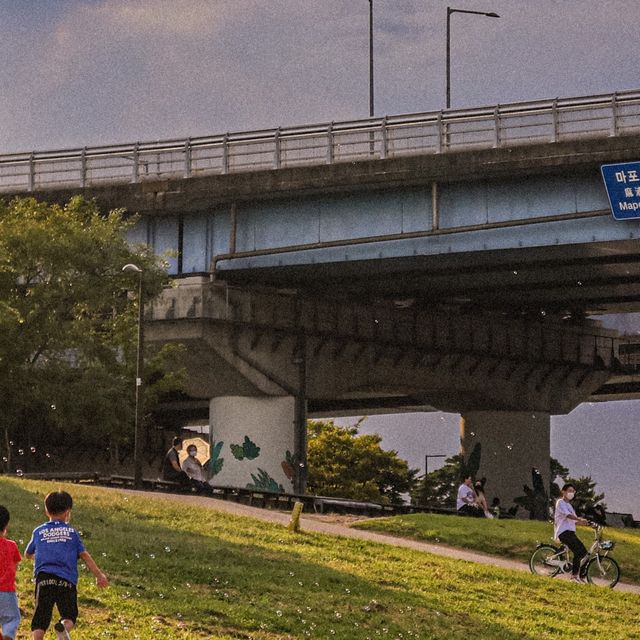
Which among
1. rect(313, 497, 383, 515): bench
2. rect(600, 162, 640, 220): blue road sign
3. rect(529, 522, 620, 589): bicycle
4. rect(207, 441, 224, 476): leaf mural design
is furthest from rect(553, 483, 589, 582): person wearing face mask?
rect(207, 441, 224, 476): leaf mural design

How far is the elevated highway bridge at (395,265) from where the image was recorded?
52.2 m

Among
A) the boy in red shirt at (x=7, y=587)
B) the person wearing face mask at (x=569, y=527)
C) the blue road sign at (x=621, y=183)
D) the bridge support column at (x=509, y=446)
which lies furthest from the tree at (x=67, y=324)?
the boy in red shirt at (x=7, y=587)

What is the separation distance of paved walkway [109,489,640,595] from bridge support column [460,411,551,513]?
36.9 metres

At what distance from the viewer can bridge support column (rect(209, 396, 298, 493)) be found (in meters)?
64.8

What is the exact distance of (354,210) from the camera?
56344 mm

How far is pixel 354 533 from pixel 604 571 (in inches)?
274

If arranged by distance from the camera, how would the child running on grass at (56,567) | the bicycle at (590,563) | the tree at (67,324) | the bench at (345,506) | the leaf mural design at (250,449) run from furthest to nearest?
the leaf mural design at (250,449) < the tree at (67,324) < the bench at (345,506) < the bicycle at (590,563) < the child running on grass at (56,567)

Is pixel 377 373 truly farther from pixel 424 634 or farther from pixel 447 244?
pixel 424 634

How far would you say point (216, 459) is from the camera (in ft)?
218

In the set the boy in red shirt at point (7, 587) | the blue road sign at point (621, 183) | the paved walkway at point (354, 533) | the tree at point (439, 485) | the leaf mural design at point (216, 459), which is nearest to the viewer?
the boy in red shirt at point (7, 587)

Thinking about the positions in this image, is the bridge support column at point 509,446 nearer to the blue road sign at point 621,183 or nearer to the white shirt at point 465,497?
the blue road sign at point 621,183

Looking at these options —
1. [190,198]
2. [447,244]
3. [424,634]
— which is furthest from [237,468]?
[424,634]

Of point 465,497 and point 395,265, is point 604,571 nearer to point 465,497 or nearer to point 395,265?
point 465,497

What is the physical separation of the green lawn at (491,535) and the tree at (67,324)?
17830 millimetres
